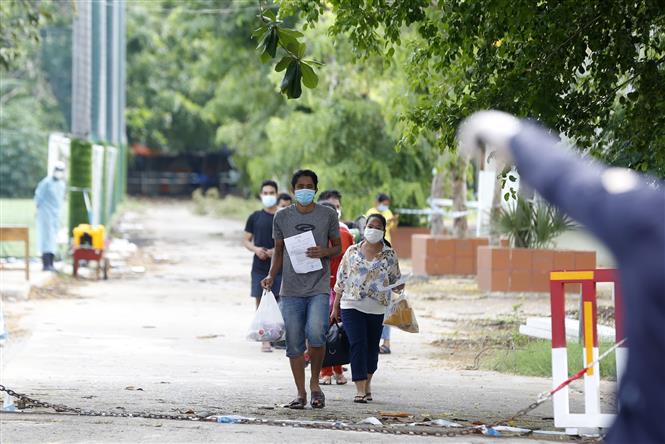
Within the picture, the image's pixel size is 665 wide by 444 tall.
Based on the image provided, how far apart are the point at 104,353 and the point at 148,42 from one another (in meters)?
55.8

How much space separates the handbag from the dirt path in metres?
0.30

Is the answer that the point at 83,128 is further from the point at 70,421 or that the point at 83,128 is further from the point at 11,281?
the point at 70,421

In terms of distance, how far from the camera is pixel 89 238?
23.6 metres

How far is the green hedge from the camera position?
2664 cm

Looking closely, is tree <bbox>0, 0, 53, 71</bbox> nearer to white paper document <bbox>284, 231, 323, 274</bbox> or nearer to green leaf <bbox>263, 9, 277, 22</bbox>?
white paper document <bbox>284, 231, 323, 274</bbox>

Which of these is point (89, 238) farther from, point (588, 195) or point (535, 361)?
point (588, 195)

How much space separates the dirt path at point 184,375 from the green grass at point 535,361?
0.97 ft

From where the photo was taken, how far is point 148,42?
68438 mm

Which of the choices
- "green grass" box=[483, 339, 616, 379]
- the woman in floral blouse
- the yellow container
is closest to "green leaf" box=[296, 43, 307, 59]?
the woman in floral blouse

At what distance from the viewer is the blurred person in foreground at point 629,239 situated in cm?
297

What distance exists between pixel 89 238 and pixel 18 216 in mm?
10443

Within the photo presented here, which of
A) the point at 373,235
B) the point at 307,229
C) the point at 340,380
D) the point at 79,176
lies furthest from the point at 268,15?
the point at 79,176

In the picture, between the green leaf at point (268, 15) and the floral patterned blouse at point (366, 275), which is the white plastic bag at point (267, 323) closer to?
the floral patterned blouse at point (366, 275)

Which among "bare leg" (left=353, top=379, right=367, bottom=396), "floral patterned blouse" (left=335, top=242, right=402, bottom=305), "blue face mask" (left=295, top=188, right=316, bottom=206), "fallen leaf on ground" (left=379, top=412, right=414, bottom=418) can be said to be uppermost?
"blue face mask" (left=295, top=188, right=316, bottom=206)
